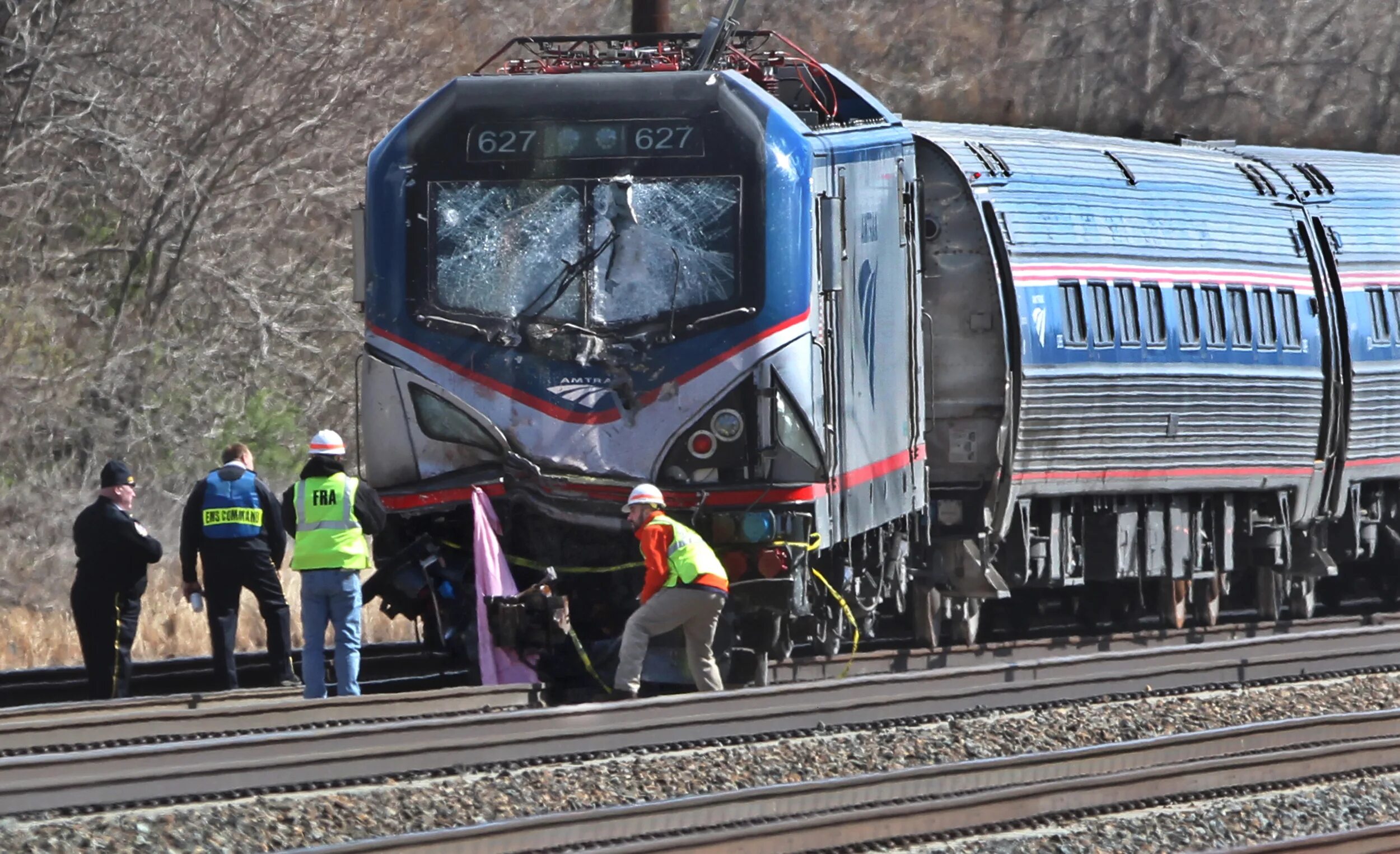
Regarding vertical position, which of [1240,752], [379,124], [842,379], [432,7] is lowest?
[1240,752]

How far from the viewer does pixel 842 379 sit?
1233 cm

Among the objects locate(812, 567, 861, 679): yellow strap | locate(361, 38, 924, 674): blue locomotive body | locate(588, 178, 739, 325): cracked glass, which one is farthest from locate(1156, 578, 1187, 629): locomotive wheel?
locate(588, 178, 739, 325): cracked glass

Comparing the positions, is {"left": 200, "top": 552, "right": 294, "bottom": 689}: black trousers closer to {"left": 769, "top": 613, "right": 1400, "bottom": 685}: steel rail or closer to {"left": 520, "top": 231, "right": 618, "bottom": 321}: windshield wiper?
{"left": 520, "top": 231, "right": 618, "bottom": 321}: windshield wiper

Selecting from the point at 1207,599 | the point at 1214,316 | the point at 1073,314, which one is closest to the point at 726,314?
the point at 1073,314

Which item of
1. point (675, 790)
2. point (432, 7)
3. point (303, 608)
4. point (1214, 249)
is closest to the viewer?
point (675, 790)

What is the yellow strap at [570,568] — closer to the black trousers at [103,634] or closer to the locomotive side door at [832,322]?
the locomotive side door at [832,322]

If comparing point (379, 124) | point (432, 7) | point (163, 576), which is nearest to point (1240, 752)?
point (163, 576)

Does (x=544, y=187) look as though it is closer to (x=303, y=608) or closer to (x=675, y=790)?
(x=303, y=608)

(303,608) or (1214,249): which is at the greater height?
(1214,249)

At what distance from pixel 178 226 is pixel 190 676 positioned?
1136cm

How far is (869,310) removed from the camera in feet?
42.5

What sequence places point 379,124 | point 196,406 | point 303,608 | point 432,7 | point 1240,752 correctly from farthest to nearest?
point 432,7
point 379,124
point 196,406
point 303,608
point 1240,752

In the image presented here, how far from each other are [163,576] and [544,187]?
850 cm

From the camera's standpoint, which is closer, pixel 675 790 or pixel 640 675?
pixel 675 790
